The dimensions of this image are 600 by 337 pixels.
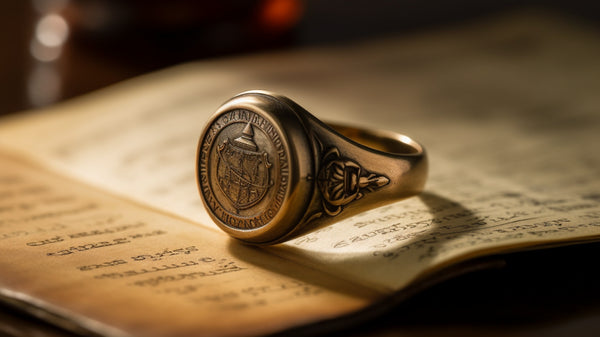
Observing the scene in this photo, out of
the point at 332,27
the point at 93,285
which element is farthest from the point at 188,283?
the point at 332,27

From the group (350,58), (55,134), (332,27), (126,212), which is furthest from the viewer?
(332,27)

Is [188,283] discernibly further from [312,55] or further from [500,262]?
[312,55]

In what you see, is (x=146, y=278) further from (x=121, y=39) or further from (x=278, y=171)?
(x=121, y=39)

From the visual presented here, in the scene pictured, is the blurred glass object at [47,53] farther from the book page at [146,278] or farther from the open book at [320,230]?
the book page at [146,278]

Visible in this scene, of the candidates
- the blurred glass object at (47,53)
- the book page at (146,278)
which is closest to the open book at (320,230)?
the book page at (146,278)

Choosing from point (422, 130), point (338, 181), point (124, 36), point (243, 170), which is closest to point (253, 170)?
point (243, 170)

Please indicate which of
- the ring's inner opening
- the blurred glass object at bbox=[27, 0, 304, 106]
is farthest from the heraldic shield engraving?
the blurred glass object at bbox=[27, 0, 304, 106]
